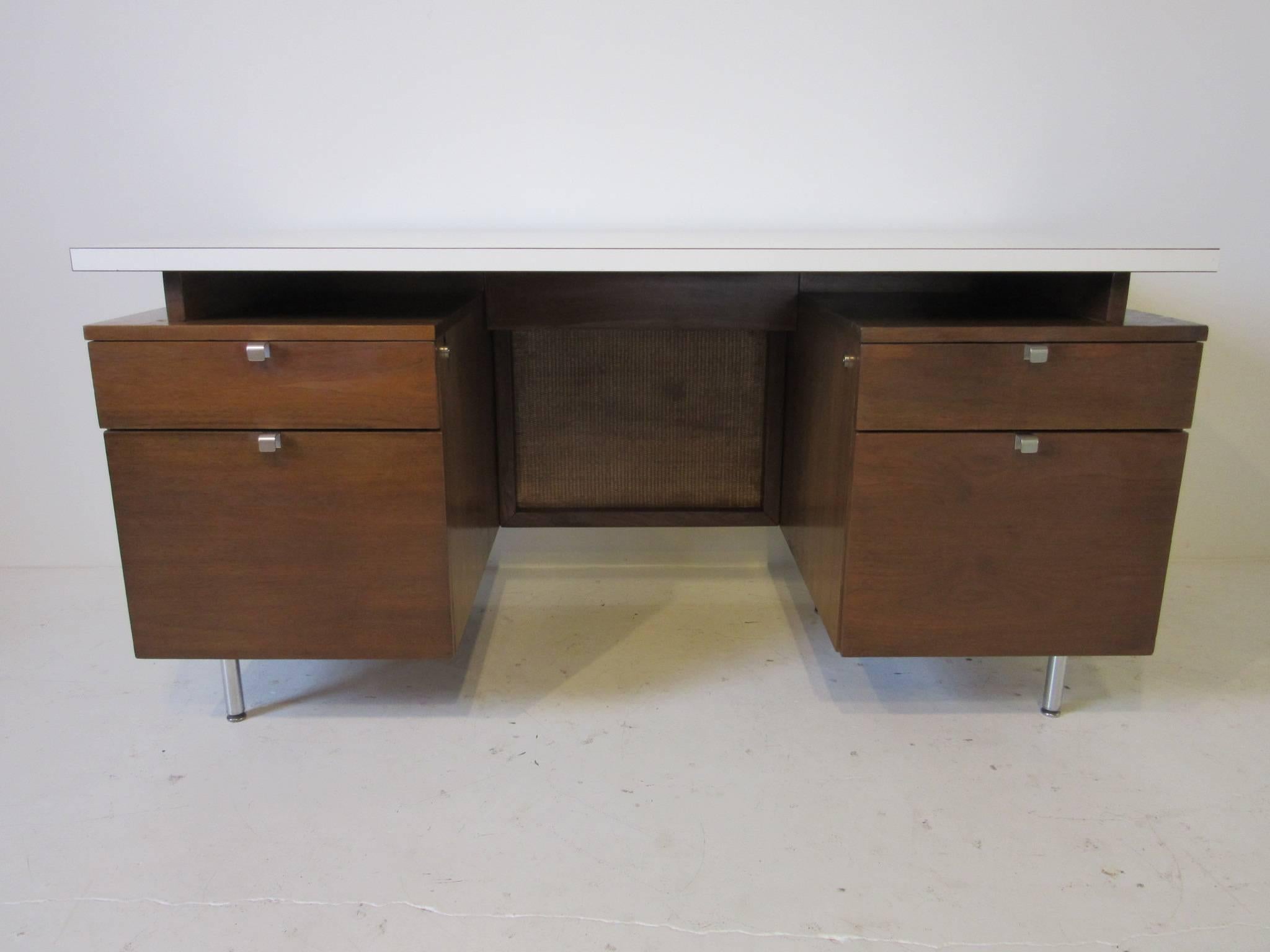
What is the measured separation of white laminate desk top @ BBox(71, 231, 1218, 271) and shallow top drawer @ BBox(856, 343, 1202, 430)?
0.10 metres

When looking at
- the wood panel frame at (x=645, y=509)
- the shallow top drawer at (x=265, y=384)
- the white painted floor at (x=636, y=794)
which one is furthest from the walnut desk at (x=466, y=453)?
the wood panel frame at (x=645, y=509)

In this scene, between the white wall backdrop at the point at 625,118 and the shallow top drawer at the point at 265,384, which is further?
the white wall backdrop at the point at 625,118

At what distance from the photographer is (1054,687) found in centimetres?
140

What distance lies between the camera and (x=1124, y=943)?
0.97 meters

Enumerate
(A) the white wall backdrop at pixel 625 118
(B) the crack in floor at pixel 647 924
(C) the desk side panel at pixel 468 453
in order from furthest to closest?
(A) the white wall backdrop at pixel 625 118
(C) the desk side panel at pixel 468 453
(B) the crack in floor at pixel 647 924

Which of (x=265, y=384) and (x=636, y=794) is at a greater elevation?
(x=265, y=384)

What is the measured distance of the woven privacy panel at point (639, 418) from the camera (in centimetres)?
177

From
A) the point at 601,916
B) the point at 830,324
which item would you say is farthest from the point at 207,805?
the point at 830,324

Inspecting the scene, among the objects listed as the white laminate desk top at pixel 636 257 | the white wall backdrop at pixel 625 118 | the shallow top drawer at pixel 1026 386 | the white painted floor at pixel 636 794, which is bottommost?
the white painted floor at pixel 636 794

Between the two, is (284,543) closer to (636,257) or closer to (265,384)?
(265,384)

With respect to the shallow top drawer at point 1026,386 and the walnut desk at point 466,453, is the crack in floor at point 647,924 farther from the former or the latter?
the shallow top drawer at point 1026,386

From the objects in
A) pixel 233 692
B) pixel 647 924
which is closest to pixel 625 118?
pixel 233 692

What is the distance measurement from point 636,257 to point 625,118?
0.66 metres

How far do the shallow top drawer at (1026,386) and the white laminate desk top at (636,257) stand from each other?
0.10 m
